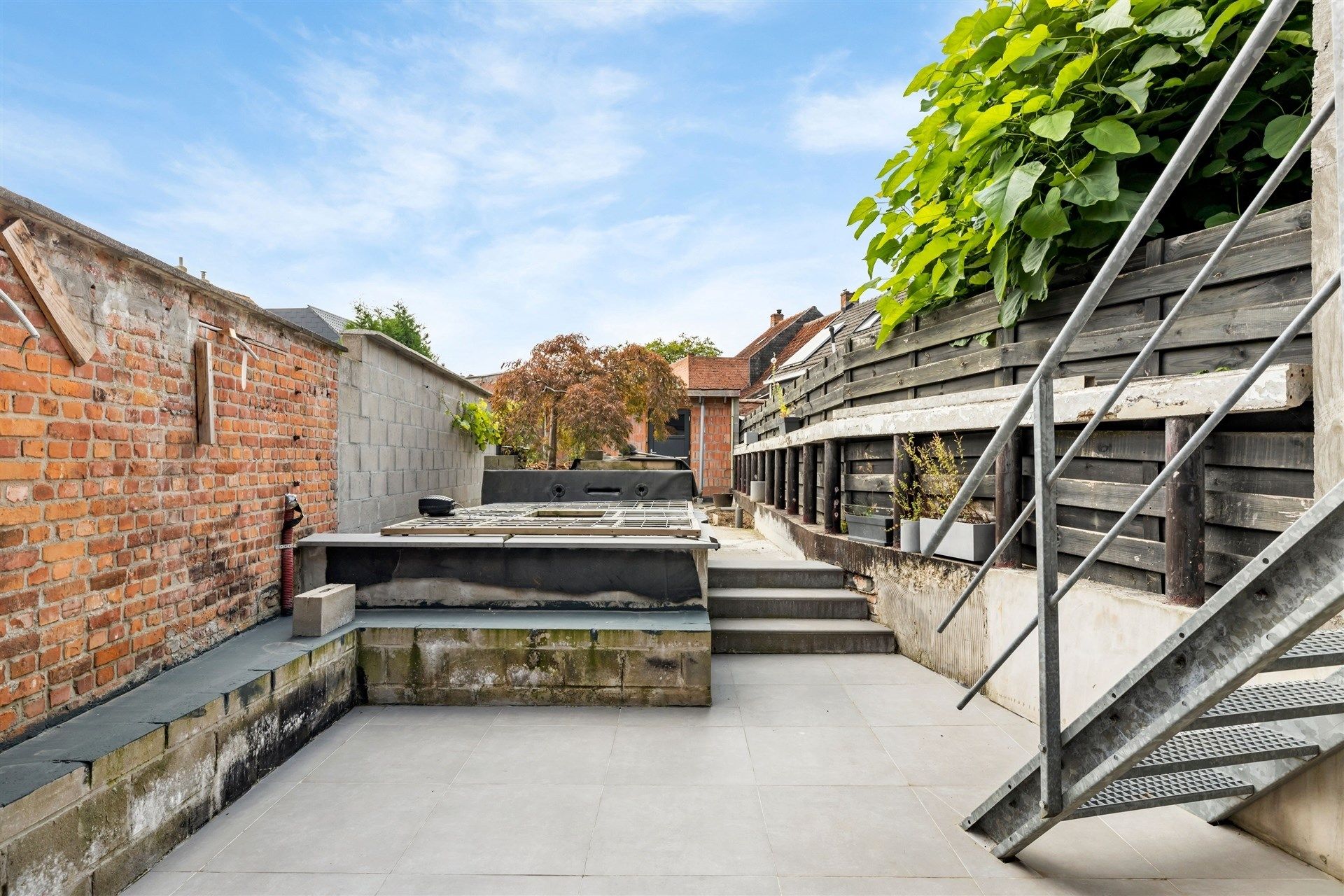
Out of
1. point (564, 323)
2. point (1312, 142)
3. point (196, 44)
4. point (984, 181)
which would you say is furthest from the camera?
point (564, 323)

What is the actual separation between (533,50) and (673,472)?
4.74 m

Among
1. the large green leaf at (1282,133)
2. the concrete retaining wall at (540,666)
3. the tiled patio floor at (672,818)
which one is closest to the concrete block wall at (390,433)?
the concrete retaining wall at (540,666)

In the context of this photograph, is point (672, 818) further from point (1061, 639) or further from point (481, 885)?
point (1061, 639)

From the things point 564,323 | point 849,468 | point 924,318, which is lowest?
point 849,468

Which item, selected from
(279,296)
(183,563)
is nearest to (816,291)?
(183,563)

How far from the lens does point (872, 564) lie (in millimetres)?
4547

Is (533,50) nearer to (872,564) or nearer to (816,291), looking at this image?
(872,564)

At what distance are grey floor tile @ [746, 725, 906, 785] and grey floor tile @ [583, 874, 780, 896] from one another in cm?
66

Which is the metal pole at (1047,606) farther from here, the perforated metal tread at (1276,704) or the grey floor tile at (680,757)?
the grey floor tile at (680,757)

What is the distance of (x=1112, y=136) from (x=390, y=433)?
5236 mm

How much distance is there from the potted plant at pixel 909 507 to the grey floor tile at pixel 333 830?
10.3 feet

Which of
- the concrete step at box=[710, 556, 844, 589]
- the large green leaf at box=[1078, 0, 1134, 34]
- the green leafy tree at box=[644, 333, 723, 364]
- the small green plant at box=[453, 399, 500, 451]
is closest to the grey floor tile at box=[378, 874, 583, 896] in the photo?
the concrete step at box=[710, 556, 844, 589]

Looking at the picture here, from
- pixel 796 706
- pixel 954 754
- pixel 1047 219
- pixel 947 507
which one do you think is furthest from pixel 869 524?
pixel 1047 219

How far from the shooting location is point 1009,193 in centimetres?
286
